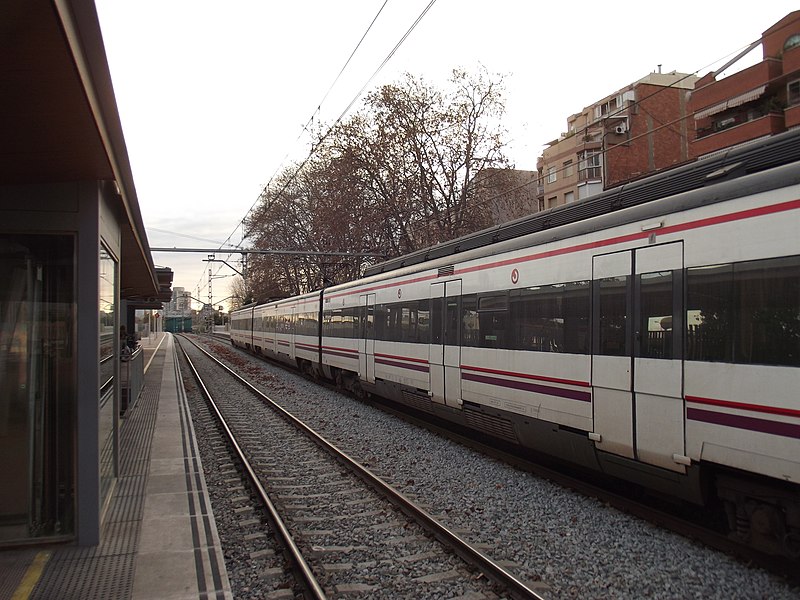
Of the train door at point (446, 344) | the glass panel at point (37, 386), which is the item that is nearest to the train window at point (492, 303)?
the train door at point (446, 344)

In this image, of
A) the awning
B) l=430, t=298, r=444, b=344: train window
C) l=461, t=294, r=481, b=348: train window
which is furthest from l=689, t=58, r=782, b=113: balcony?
l=461, t=294, r=481, b=348: train window

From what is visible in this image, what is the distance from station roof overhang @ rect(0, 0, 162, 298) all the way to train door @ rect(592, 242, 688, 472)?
4664mm

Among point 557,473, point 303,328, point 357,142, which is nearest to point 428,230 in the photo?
point 357,142

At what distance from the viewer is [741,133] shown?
82.5 ft

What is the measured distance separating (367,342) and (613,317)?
856 centimetres

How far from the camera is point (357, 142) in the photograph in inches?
1135

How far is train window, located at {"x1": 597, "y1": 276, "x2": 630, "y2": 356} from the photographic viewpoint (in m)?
5.98

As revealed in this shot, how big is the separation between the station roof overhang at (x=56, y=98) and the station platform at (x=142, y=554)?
10.2 feet

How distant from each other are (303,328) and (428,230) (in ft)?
30.5

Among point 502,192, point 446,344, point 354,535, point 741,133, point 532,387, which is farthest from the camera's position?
point 502,192

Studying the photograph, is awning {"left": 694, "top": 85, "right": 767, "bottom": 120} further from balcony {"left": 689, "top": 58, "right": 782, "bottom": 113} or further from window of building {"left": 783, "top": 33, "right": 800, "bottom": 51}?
window of building {"left": 783, "top": 33, "right": 800, "bottom": 51}

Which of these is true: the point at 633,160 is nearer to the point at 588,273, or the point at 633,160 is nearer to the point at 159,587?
the point at 588,273

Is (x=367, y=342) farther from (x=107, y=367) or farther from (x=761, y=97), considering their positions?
(x=761, y=97)

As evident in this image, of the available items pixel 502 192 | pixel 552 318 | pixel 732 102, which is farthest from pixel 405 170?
pixel 552 318
